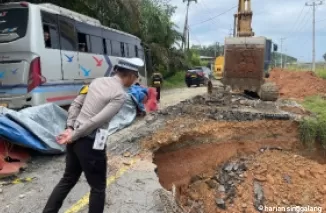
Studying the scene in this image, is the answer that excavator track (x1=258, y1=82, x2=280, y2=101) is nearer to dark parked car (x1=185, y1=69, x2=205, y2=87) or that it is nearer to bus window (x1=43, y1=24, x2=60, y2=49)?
bus window (x1=43, y1=24, x2=60, y2=49)

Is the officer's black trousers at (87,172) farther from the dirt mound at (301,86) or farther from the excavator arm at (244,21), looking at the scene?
the dirt mound at (301,86)

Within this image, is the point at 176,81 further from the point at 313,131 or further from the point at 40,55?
the point at 40,55

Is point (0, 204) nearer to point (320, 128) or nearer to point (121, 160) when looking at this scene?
point (121, 160)

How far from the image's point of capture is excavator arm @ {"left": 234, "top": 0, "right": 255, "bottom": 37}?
16.5 meters

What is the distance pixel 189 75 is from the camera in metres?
28.5

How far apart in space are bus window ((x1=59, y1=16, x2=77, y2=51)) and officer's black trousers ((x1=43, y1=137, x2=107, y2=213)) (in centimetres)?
694

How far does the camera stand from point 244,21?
54.4 ft

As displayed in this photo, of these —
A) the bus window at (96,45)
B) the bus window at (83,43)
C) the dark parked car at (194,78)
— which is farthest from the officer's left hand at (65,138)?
the dark parked car at (194,78)

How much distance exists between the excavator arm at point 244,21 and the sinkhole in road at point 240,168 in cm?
771

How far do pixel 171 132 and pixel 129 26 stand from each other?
11412 mm

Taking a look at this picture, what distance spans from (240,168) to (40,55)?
209 inches

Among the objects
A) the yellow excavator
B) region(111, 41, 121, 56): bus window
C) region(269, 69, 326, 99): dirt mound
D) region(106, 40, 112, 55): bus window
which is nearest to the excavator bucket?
the yellow excavator

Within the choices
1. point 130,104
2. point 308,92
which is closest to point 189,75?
point 308,92

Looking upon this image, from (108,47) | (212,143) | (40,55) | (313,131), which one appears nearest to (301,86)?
(108,47)
